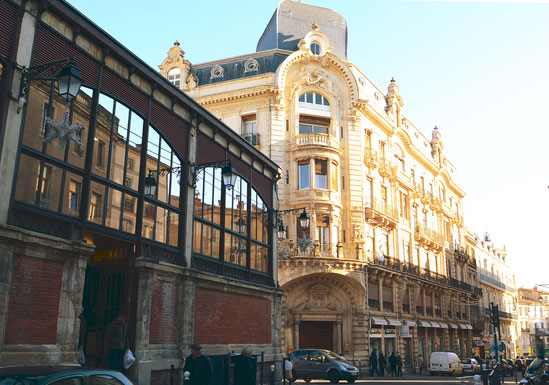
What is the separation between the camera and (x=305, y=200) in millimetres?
32844

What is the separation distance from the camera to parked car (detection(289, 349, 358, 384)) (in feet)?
77.7

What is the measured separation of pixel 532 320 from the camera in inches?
3922

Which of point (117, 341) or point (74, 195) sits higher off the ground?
point (74, 195)

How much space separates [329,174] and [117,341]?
A: 74.8 ft

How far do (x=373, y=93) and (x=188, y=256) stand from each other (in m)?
28.6

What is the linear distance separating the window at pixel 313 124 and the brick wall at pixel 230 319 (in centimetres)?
1777

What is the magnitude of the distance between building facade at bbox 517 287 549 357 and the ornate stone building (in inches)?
2287

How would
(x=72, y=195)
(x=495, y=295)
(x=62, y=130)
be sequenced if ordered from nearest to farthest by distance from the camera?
1. (x=62, y=130)
2. (x=72, y=195)
3. (x=495, y=295)

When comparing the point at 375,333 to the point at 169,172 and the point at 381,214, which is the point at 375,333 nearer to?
the point at 381,214

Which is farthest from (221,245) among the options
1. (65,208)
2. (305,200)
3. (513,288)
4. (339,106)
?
(513,288)

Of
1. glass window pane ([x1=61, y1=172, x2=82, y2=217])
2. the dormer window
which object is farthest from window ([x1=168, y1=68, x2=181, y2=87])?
glass window pane ([x1=61, y1=172, x2=82, y2=217])

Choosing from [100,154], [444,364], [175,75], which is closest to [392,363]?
[444,364]

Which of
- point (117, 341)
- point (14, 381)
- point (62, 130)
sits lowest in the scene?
point (14, 381)

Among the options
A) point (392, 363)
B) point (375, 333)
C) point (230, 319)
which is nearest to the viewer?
point (230, 319)
